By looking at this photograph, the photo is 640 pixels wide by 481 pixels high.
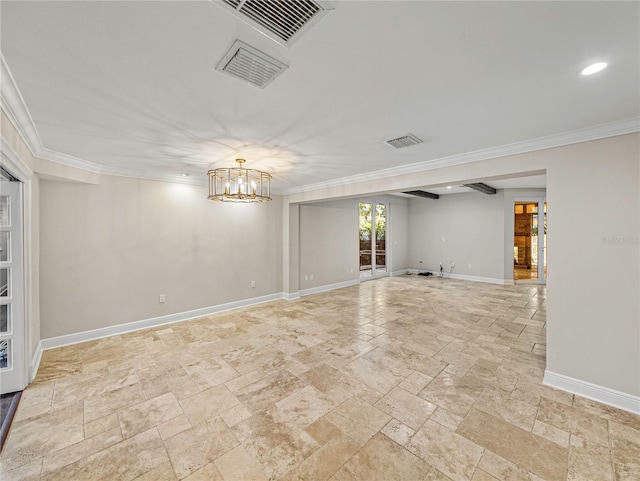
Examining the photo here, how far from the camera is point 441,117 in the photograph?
239 centimetres

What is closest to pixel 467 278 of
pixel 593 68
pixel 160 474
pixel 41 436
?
pixel 593 68

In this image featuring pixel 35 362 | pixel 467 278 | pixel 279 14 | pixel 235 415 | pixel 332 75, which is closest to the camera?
pixel 279 14

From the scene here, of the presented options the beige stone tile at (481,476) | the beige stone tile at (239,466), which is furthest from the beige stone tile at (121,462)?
the beige stone tile at (481,476)

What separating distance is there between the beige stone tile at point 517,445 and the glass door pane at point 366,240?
20.6ft

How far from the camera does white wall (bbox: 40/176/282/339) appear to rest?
3748 mm

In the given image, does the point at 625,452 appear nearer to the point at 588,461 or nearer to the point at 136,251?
the point at 588,461

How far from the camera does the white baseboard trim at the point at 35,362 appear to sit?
9.64 ft

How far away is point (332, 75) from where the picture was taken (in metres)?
1.75

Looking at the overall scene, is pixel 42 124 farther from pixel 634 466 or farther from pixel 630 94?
pixel 634 466

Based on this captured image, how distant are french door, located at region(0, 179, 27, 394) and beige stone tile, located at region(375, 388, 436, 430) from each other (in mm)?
3512

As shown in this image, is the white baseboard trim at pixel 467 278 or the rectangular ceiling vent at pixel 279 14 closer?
the rectangular ceiling vent at pixel 279 14

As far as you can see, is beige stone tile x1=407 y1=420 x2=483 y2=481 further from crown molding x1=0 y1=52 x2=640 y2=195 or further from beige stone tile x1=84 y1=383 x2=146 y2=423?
crown molding x1=0 y1=52 x2=640 y2=195

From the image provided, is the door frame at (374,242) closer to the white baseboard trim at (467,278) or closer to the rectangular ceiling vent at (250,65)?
the white baseboard trim at (467,278)

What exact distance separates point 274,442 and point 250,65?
256 centimetres
